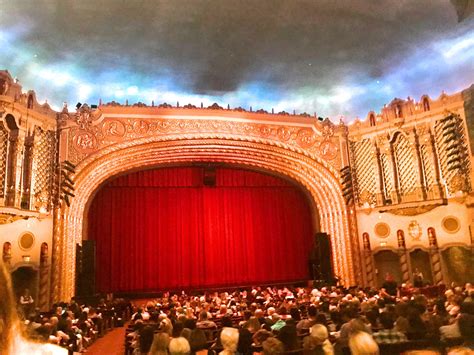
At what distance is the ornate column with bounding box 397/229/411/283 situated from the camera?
17938mm

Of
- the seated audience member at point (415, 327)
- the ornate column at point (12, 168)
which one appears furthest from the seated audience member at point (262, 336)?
the ornate column at point (12, 168)

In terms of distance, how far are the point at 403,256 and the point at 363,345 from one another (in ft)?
52.5

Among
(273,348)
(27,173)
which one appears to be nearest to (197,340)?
(273,348)

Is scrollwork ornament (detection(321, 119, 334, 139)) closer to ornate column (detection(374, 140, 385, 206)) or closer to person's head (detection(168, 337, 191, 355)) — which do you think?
ornate column (detection(374, 140, 385, 206))

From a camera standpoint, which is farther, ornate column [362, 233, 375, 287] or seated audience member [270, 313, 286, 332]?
ornate column [362, 233, 375, 287]

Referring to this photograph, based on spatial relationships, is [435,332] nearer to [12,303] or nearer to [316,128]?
[12,303]

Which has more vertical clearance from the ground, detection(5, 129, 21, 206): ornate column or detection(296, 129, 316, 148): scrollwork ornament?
detection(296, 129, 316, 148): scrollwork ornament

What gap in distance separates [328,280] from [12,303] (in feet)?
62.3

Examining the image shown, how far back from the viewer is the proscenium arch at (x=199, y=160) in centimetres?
1580

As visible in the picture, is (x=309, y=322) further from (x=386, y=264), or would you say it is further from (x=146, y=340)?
(x=386, y=264)

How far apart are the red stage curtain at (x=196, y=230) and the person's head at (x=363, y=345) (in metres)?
17.7

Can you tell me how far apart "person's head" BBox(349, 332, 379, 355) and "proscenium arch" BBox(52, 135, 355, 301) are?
46.2 feet

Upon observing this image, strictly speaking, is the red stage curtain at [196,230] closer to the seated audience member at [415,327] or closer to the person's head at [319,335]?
the seated audience member at [415,327]

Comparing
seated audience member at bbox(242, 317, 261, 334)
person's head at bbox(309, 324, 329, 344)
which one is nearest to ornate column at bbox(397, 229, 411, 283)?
seated audience member at bbox(242, 317, 261, 334)
